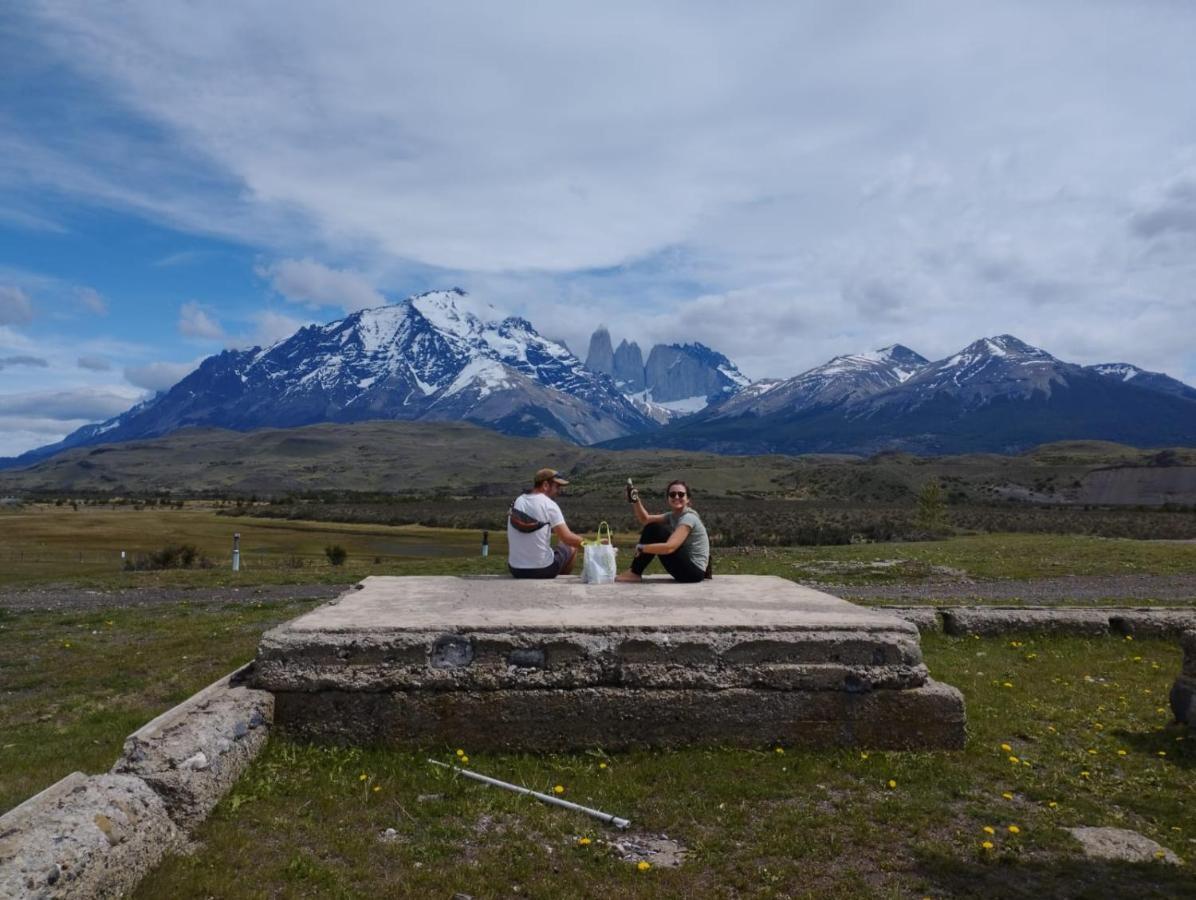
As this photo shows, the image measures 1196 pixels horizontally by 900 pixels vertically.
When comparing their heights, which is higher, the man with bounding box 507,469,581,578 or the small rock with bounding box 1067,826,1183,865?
the man with bounding box 507,469,581,578

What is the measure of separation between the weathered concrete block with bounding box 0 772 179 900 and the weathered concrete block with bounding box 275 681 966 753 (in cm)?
208

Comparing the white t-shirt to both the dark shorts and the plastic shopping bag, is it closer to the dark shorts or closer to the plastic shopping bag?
the dark shorts

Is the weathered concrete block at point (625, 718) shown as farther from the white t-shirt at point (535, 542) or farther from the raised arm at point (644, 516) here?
the white t-shirt at point (535, 542)

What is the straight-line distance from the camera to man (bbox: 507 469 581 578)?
1199cm

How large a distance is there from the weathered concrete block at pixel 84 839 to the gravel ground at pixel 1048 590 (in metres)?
16.4

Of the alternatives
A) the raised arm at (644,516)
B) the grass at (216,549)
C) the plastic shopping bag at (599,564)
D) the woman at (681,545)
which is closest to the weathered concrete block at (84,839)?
the plastic shopping bag at (599,564)

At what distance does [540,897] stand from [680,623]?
3.30 metres

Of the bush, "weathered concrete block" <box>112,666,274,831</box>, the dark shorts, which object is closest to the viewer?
"weathered concrete block" <box>112,666,274,831</box>

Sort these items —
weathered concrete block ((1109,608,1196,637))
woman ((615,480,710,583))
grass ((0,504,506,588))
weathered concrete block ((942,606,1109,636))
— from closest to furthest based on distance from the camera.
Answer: woman ((615,480,710,583)) → weathered concrete block ((1109,608,1196,637)) → weathered concrete block ((942,606,1109,636)) → grass ((0,504,506,588))

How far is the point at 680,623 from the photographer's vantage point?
8320mm

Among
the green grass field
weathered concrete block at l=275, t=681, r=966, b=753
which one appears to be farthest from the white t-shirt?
the green grass field

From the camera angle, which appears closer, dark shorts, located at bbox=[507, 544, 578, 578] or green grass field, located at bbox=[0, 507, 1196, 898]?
green grass field, located at bbox=[0, 507, 1196, 898]

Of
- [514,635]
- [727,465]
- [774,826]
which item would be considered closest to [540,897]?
[774,826]

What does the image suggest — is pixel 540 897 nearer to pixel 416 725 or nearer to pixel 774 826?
pixel 774 826
